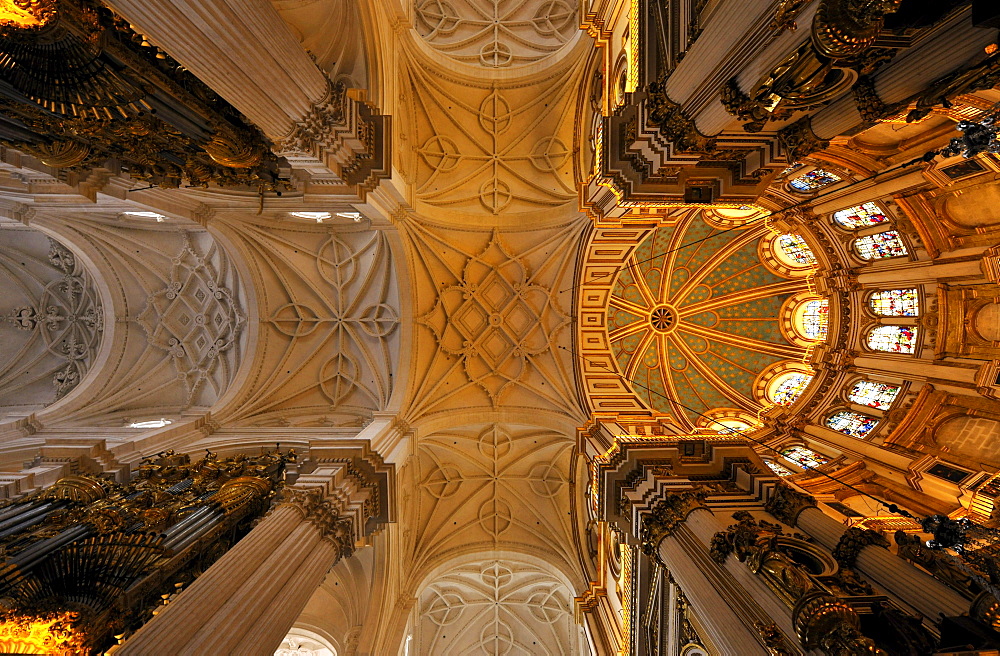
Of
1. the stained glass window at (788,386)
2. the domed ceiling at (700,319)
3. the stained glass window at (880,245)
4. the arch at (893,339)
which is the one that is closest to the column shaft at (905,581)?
the arch at (893,339)

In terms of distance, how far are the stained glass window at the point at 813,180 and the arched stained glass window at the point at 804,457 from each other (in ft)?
27.1

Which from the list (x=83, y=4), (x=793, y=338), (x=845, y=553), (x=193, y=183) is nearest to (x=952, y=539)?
(x=845, y=553)

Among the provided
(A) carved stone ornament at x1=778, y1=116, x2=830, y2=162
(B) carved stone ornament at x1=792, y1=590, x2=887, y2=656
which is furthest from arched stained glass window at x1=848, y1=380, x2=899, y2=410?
(B) carved stone ornament at x1=792, y1=590, x2=887, y2=656

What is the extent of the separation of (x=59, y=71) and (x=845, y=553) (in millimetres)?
13782

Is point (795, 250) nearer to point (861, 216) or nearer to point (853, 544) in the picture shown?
point (861, 216)

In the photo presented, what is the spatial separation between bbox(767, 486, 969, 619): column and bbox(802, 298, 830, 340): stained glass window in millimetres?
12484

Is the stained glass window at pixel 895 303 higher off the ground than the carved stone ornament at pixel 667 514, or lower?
higher

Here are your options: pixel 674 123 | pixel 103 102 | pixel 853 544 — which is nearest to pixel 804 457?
pixel 853 544

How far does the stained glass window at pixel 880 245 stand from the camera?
12383 millimetres

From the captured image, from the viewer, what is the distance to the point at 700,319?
20906mm

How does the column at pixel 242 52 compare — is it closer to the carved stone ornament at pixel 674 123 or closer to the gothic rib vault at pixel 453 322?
the gothic rib vault at pixel 453 322

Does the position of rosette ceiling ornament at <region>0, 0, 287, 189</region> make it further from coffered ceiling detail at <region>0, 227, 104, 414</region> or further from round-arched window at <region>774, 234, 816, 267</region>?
round-arched window at <region>774, 234, 816, 267</region>

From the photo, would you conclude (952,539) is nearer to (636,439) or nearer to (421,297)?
(636,439)

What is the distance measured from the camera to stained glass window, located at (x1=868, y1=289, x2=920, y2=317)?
492 inches
